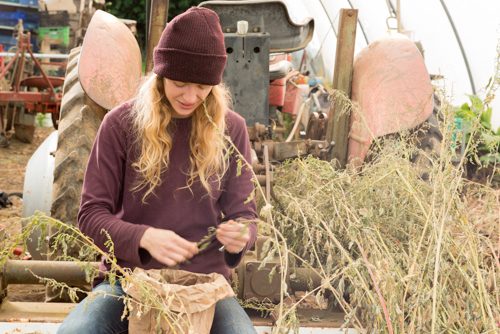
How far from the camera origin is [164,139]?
2.49 meters

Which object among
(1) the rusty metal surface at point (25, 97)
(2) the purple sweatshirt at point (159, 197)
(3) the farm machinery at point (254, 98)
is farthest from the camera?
(1) the rusty metal surface at point (25, 97)

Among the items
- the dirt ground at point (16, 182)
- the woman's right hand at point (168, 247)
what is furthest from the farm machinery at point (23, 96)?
the woman's right hand at point (168, 247)

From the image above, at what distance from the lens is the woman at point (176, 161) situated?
2.46 m

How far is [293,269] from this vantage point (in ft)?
10.2

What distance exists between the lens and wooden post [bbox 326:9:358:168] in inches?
168

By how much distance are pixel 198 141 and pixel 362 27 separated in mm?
9005

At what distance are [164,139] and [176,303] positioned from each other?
1.87 ft

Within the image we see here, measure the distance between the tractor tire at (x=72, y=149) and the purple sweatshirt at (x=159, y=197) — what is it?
3.24ft

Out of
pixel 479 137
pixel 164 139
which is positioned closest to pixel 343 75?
pixel 479 137

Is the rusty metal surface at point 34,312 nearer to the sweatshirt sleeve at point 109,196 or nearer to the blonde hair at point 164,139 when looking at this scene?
the sweatshirt sleeve at point 109,196

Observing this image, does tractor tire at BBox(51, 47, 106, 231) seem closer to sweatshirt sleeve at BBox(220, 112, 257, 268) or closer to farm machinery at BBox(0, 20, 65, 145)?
sweatshirt sleeve at BBox(220, 112, 257, 268)

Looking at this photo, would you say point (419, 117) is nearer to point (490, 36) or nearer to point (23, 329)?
point (23, 329)

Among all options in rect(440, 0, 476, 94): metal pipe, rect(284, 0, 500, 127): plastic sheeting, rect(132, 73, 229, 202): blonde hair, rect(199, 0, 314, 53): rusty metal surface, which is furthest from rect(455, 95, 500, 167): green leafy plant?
rect(440, 0, 476, 94): metal pipe

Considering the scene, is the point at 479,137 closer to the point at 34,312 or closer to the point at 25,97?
the point at 34,312
